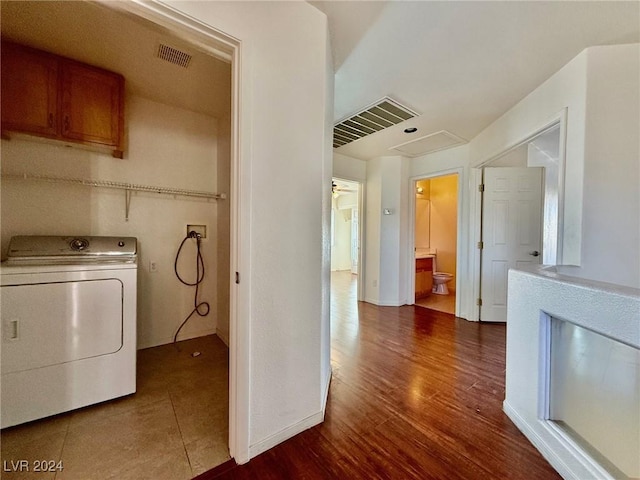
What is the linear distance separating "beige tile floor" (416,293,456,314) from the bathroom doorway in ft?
0.12

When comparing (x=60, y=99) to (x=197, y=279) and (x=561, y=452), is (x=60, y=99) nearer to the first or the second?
(x=197, y=279)

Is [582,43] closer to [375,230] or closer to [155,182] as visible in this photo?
[375,230]

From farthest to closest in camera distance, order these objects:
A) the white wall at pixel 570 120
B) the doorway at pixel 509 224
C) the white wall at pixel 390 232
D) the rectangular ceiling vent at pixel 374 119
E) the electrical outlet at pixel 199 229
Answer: the white wall at pixel 390 232, the doorway at pixel 509 224, the electrical outlet at pixel 199 229, the rectangular ceiling vent at pixel 374 119, the white wall at pixel 570 120

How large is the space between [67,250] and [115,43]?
5.21ft

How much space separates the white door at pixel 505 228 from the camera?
11.2ft

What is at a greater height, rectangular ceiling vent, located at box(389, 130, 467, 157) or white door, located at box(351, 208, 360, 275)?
rectangular ceiling vent, located at box(389, 130, 467, 157)

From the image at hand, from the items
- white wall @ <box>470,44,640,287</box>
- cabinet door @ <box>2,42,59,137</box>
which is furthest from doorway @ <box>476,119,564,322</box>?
cabinet door @ <box>2,42,59,137</box>

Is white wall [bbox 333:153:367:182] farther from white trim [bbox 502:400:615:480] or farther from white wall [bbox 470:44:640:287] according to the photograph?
white trim [bbox 502:400:615:480]

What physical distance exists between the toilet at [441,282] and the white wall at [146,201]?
4428 mm

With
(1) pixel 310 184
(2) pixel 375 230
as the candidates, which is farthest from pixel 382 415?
(2) pixel 375 230

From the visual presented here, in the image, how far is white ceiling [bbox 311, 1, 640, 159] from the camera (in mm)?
1545

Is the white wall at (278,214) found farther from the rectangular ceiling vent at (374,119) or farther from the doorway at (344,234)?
the doorway at (344,234)

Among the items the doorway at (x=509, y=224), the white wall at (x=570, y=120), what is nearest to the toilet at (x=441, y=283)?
the doorway at (x=509, y=224)

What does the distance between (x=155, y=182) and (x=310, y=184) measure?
6.59 ft
